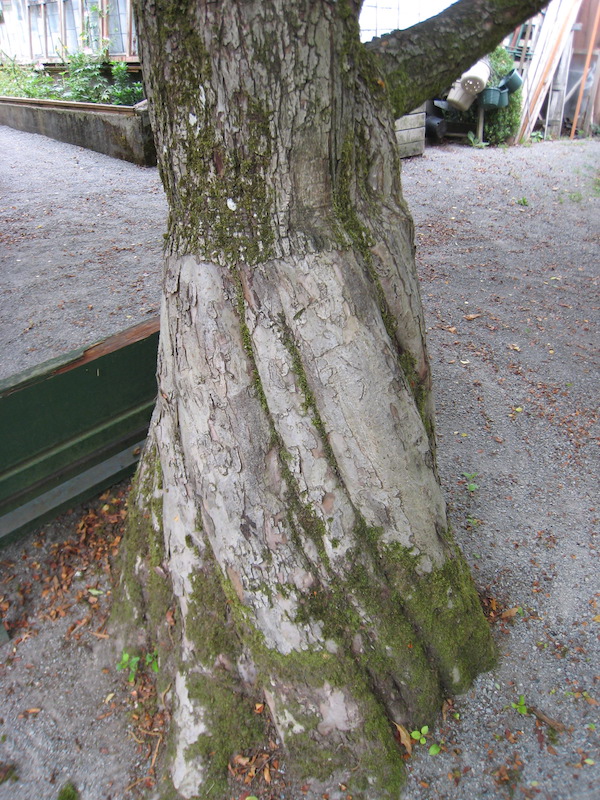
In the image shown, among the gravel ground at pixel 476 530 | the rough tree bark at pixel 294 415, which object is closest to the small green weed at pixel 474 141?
the gravel ground at pixel 476 530

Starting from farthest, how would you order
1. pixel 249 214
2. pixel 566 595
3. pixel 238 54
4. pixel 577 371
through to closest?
1. pixel 577 371
2. pixel 566 595
3. pixel 249 214
4. pixel 238 54

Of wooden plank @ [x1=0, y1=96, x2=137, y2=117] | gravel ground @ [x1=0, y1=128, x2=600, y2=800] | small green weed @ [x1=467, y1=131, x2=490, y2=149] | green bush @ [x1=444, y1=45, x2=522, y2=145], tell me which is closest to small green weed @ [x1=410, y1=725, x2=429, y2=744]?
gravel ground @ [x1=0, y1=128, x2=600, y2=800]

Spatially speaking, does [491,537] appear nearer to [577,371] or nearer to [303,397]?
[303,397]

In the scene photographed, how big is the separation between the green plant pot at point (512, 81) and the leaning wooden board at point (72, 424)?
429 inches

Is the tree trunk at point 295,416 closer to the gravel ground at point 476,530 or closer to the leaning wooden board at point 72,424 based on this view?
the gravel ground at point 476,530

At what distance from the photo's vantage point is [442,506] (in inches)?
96.8

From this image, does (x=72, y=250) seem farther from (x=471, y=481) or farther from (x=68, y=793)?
(x=68, y=793)

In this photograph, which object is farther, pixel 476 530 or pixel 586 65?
pixel 586 65

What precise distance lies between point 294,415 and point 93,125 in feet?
33.0

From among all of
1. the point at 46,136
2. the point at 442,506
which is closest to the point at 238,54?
the point at 442,506

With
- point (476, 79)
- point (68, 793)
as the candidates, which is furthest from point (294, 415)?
point (476, 79)

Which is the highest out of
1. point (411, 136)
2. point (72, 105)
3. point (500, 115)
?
point (72, 105)

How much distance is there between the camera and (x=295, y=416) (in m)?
2.15

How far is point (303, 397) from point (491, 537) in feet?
5.14
